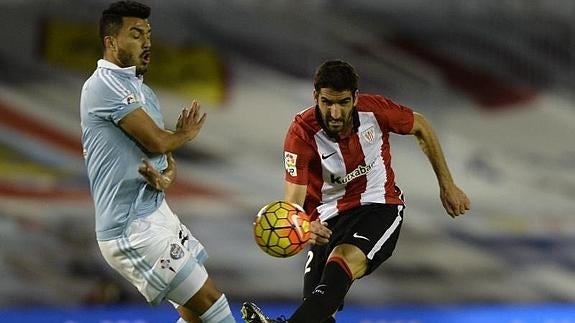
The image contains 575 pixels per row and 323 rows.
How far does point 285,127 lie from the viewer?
1140cm

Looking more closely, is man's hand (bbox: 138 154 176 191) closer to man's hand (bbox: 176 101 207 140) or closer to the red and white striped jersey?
man's hand (bbox: 176 101 207 140)

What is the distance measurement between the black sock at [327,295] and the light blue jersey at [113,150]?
881 millimetres

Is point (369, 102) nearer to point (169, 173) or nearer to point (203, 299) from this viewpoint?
point (169, 173)

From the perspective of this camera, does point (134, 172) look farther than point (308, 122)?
No

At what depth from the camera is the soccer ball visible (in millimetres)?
5406

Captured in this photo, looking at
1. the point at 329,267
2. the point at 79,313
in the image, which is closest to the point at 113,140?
the point at 329,267

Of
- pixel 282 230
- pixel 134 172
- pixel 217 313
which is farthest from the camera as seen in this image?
pixel 282 230

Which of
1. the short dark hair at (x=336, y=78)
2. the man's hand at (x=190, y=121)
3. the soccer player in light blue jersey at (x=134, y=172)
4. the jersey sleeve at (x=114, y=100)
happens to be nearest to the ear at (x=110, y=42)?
the soccer player in light blue jersey at (x=134, y=172)

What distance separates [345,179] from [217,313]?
3.58ft

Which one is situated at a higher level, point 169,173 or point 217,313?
point 169,173

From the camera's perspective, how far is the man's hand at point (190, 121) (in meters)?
5.06

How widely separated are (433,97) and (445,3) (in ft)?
3.01

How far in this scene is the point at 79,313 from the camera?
805cm

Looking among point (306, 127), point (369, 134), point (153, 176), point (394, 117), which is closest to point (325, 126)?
point (306, 127)
